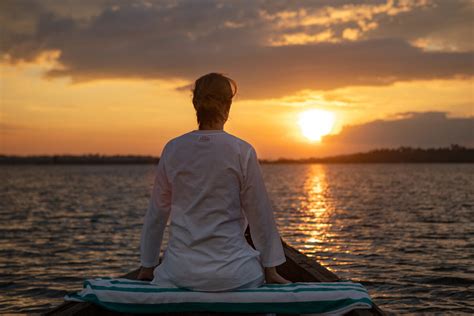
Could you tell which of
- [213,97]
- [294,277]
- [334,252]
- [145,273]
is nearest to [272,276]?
[145,273]

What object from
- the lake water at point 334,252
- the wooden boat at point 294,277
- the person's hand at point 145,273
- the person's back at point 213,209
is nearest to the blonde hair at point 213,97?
the person's back at point 213,209

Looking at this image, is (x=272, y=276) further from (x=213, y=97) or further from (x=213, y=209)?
(x=213, y=97)

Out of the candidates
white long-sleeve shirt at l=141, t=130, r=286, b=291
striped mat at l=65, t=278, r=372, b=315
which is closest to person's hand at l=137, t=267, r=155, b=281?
striped mat at l=65, t=278, r=372, b=315

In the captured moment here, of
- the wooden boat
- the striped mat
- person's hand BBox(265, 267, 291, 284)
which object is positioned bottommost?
the wooden boat

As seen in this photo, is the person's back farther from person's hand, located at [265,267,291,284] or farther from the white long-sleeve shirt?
person's hand, located at [265,267,291,284]

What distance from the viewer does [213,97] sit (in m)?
4.24

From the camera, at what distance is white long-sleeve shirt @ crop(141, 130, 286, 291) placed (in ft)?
13.8

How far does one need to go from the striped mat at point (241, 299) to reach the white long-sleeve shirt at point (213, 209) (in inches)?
4.0

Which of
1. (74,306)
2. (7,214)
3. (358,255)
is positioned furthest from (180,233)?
A: (7,214)

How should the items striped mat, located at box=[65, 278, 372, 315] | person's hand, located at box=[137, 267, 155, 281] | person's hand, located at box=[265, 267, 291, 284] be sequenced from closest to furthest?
striped mat, located at box=[65, 278, 372, 315]
person's hand, located at box=[265, 267, 291, 284]
person's hand, located at box=[137, 267, 155, 281]

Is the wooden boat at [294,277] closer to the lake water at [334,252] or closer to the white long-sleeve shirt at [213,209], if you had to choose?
the white long-sleeve shirt at [213,209]

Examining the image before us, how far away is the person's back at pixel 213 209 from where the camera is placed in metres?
4.20

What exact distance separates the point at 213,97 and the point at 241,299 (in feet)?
5.51

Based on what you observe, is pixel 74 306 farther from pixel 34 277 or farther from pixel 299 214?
pixel 299 214
